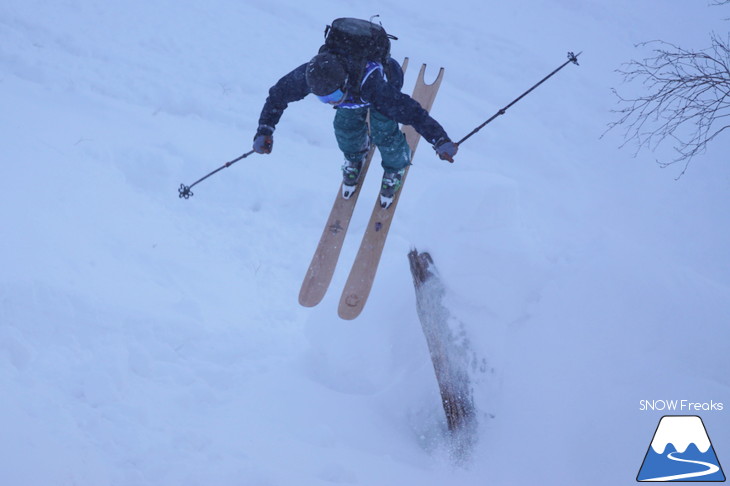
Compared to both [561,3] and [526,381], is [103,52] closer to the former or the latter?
[526,381]

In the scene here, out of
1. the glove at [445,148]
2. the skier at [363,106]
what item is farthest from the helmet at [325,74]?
the glove at [445,148]

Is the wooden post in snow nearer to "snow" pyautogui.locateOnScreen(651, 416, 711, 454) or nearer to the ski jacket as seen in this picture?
the ski jacket

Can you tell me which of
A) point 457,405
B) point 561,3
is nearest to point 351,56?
point 457,405

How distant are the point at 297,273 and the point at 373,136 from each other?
2533mm

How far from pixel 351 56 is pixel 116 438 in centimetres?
337

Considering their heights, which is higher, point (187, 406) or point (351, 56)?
point (351, 56)

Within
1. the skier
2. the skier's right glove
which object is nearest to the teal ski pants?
the skier

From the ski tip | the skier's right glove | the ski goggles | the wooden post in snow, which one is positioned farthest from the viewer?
the ski tip

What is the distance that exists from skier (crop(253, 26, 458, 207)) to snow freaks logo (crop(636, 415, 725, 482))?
2.86 meters

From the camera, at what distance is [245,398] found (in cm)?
449

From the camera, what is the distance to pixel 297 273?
21.0ft

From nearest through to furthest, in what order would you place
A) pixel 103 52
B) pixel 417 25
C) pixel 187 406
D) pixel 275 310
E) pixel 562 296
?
pixel 187 406 → pixel 562 296 → pixel 275 310 → pixel 103 52 → pixel 417 25

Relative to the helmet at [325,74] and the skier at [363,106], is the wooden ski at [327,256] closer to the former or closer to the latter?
the skier at [363,106]

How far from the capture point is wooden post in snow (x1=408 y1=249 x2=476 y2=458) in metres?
4.36
